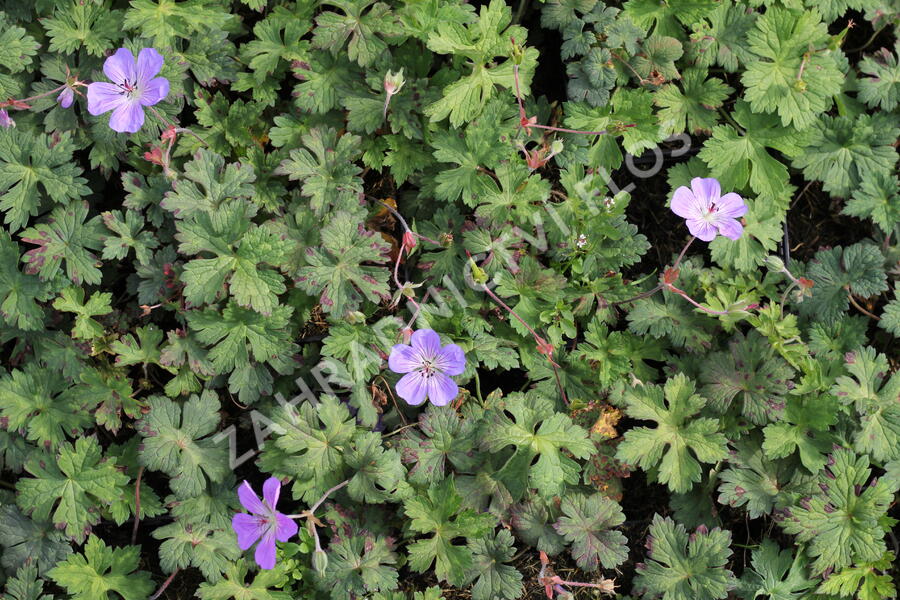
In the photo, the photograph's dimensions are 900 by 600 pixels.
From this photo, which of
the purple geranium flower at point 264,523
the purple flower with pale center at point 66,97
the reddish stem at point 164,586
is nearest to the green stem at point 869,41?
the purple geranium flower at point 264,523

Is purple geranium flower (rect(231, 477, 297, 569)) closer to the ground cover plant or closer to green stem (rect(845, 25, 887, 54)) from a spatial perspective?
the ground cover plant

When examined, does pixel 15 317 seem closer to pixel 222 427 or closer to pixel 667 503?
pixel 222 427

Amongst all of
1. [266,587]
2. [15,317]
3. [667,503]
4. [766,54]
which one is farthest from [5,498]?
[766,54]

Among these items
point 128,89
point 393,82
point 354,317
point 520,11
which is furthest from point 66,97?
point 520,11

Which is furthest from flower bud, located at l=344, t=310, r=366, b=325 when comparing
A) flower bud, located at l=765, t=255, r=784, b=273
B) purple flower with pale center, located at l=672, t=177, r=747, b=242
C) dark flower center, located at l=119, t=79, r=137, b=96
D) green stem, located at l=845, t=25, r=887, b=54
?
green stem, located at l=845, t=25, r=887, b=54

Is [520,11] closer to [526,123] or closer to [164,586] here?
[526,123]

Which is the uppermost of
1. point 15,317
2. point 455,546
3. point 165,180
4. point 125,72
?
point 125,72
